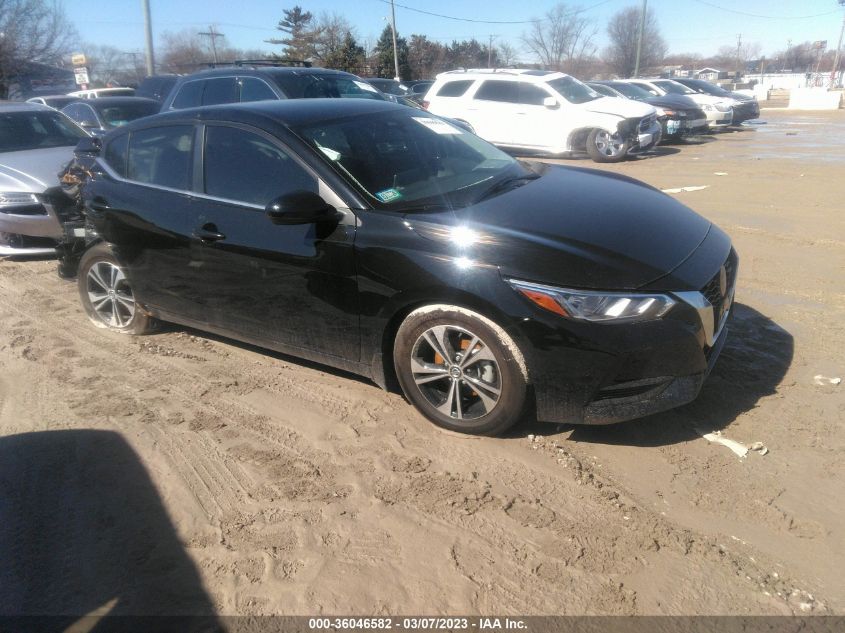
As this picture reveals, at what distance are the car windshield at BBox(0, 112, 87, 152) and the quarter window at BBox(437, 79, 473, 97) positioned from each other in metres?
8.46

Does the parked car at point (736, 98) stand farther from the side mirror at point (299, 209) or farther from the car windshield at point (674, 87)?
the side mirror at point (299, 209)

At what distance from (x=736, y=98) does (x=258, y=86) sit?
16.7 meters

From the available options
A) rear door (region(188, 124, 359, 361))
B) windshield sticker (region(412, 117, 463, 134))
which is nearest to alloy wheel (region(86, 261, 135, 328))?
rear door (region(188, 124, 359, 361))

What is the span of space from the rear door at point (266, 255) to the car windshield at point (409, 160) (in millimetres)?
230

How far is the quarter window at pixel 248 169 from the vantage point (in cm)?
387

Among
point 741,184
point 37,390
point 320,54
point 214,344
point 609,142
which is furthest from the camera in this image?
point 320,54

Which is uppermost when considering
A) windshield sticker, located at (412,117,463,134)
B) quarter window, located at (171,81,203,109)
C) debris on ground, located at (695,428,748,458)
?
quarter window, located at (171,81,203,109)

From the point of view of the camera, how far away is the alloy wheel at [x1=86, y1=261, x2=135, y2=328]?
16.8ft

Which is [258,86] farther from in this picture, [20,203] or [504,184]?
[504,184]

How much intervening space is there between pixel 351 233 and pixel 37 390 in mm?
2461

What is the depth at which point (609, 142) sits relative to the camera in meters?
14.1

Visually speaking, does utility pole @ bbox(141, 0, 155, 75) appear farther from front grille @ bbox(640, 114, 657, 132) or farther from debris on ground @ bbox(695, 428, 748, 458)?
debris on ground @ bbox(695, 428, 748, 458)

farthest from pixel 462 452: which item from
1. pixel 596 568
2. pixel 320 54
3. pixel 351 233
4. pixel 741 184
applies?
pixel 320 54

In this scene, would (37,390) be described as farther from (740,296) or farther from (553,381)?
(740,296)
